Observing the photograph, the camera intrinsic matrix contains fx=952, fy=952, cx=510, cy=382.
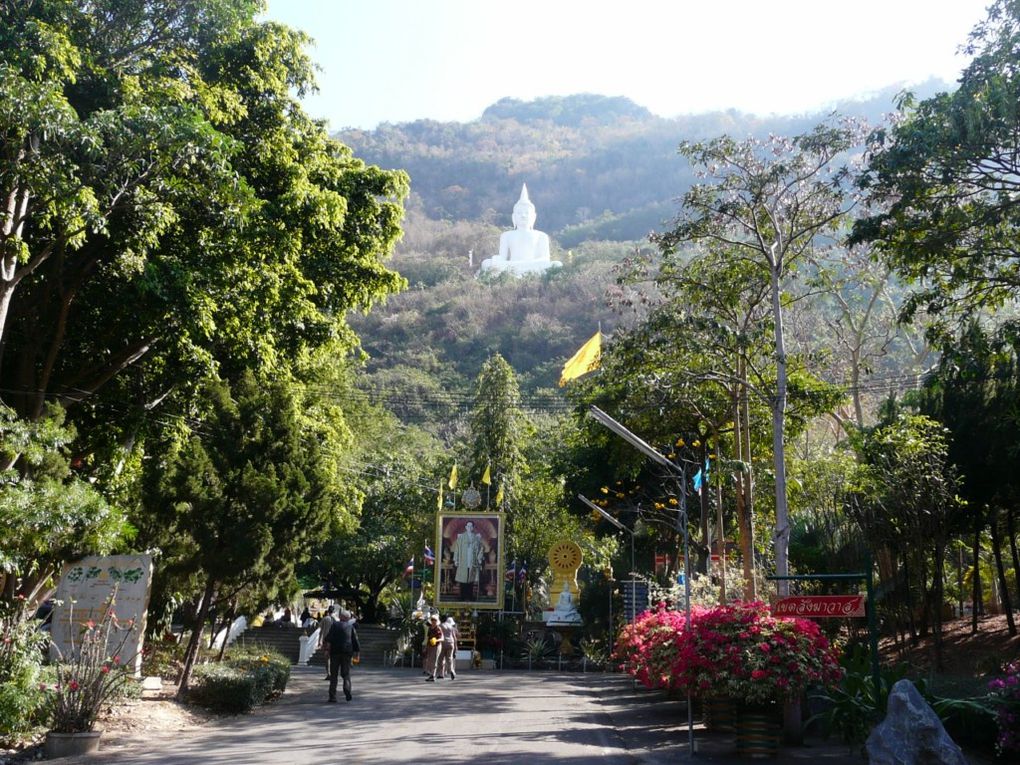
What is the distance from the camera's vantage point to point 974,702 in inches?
411

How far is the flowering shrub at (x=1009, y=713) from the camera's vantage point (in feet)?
31.3

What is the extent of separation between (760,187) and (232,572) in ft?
39.3

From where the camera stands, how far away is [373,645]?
34281 mm

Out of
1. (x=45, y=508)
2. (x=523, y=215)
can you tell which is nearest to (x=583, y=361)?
(x=45, y=508)

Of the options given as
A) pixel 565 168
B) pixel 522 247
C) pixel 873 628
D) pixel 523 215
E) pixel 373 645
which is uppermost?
pixel 565 168

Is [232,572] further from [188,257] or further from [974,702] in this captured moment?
[974,702]

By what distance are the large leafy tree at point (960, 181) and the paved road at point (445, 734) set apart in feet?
21.6

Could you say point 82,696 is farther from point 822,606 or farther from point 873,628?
point 873,628

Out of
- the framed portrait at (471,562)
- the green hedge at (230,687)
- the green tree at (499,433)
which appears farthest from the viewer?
the green tree at (499,433)

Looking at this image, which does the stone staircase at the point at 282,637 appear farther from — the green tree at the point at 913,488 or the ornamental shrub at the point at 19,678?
the ornamental shrub at the point at 19,678

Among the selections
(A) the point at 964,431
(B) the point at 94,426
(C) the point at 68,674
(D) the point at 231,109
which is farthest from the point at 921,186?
(B) the point at 94,426

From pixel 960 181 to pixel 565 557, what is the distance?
24438 mm

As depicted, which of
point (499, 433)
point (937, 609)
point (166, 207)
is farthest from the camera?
point (499, 433)

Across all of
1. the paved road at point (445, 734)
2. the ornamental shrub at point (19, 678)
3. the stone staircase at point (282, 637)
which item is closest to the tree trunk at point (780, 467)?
the paved road at point (445, 734)
